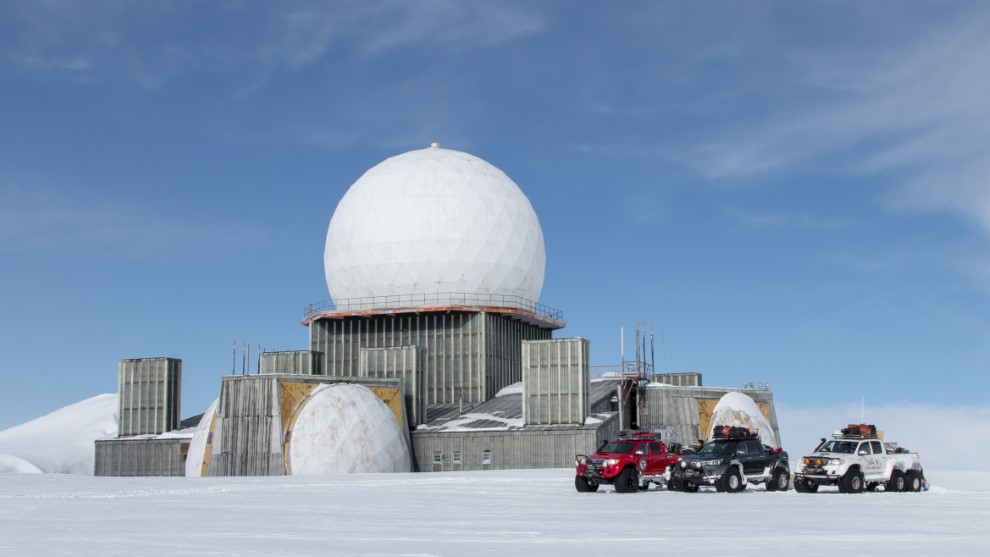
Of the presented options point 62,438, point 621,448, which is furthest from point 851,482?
point 62,438

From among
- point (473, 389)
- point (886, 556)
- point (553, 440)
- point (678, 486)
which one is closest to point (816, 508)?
point (678, 486)

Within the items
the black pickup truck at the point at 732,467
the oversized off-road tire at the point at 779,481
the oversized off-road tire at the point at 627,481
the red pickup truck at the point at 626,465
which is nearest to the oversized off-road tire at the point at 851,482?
the oversized off-road tire at the point at 779,481

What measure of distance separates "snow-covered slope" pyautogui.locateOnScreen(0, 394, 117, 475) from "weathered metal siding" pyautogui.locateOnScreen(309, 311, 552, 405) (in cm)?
1913

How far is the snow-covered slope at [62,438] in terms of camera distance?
76.4 meters

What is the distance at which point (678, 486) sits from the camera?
32.9 metres

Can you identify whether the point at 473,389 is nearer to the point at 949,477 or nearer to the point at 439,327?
the point at 439,327

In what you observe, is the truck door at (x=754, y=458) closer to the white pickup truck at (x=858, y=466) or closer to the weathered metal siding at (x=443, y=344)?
the white pickup truck at (x=858, y=466)

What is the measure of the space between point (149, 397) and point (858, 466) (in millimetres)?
44772

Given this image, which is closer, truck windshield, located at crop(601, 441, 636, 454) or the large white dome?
truck windshield, located at crop(601, 441, 636, 454)

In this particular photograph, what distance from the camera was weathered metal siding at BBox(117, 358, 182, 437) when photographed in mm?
64250

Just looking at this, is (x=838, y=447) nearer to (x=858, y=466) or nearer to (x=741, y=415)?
(x=858, y=466)

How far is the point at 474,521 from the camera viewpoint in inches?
804

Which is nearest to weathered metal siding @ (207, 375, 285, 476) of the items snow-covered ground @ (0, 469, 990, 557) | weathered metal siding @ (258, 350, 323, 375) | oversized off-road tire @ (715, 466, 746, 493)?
weathered metal siding @ (258, 350, 323, 375)

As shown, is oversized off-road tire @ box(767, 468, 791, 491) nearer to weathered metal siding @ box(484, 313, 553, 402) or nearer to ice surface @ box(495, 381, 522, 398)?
weathered metal siding @ box(484, 313, 553, 402)
